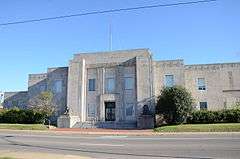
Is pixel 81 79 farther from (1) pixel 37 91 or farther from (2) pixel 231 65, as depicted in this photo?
(2) pixel 231 65

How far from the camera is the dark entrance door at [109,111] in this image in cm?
4227

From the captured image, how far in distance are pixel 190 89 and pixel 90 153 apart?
29832 mm

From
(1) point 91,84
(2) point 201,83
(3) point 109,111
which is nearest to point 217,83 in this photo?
(2) point 201,83

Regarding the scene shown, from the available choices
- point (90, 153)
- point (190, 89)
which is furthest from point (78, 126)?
point (90, 153)

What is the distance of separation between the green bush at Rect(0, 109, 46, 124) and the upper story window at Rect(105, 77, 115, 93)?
890 centimetres

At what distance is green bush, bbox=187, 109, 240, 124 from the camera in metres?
33.2

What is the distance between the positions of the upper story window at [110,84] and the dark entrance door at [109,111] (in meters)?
1.74

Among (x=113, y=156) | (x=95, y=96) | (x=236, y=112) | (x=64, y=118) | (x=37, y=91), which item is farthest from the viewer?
(x=37, y=91)

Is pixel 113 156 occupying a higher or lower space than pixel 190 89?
lower

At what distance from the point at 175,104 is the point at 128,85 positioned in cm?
872

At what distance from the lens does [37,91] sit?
48.7m

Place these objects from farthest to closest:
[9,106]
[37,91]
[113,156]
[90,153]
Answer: [9,106]
[37,91]
[90,153]
[113,156]

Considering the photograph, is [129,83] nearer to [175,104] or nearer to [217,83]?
[175,104]

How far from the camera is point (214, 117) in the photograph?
34.2 metres
